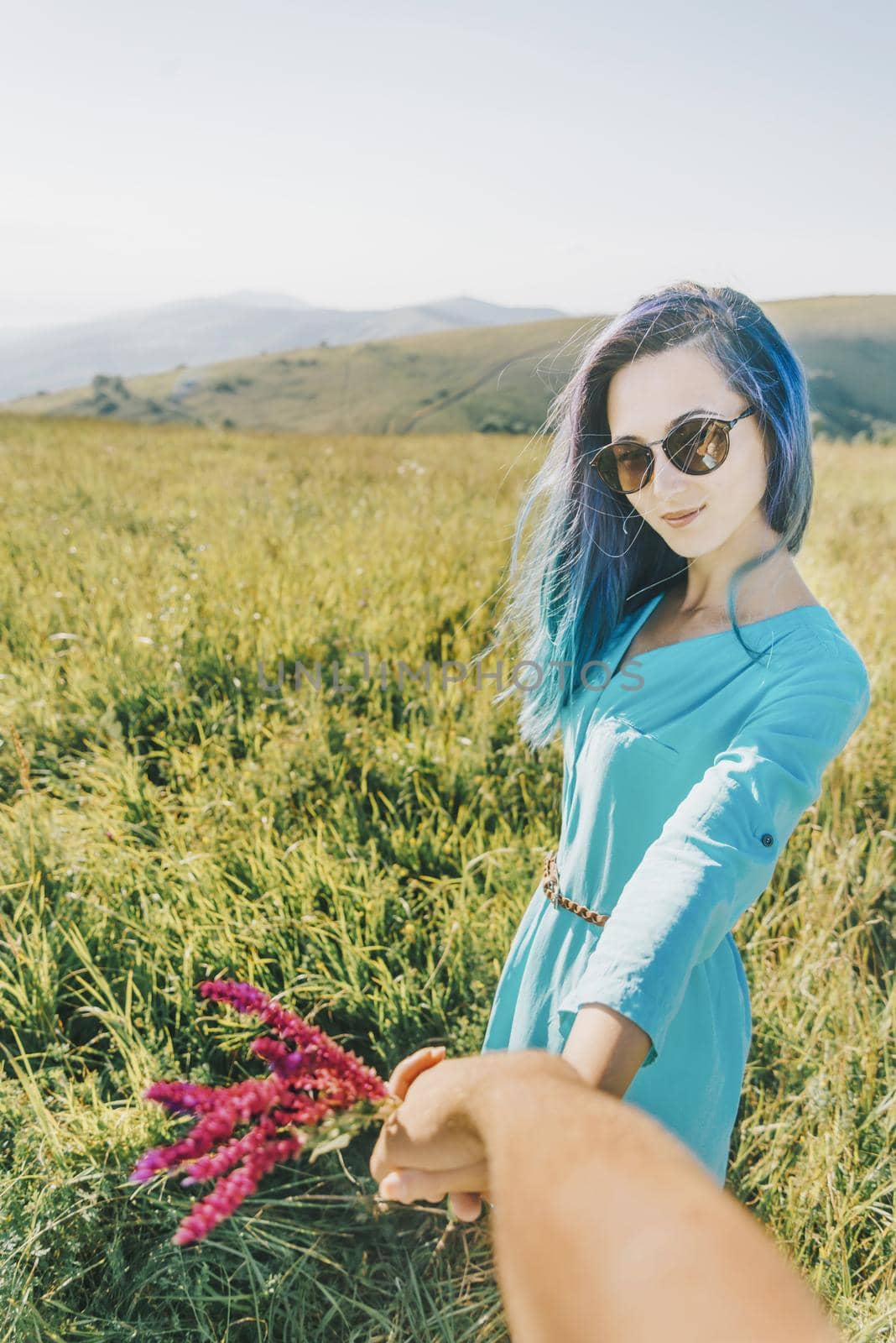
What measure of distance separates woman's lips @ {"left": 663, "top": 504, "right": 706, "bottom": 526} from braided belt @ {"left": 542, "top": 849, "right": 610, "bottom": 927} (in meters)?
0.64

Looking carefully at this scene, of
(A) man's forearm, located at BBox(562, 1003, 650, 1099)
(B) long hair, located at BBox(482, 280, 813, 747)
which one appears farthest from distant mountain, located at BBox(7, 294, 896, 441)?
(A) man's forearm, located at BBox(562, 1003, 650, 1099)

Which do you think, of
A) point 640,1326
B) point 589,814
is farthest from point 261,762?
point 640,1326

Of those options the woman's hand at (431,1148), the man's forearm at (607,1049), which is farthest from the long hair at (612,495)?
the woman's hand at (431,1148)

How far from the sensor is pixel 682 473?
1.21 metres

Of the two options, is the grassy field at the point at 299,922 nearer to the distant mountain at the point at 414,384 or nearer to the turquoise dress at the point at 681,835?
the turquoise dress at the point at 681,835

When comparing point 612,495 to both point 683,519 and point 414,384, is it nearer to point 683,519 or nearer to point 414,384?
point 683,519

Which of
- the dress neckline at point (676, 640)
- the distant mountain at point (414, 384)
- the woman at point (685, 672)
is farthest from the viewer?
the distant mountain at point (414, 384)

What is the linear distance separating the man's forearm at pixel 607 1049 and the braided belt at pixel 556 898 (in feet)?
1.68

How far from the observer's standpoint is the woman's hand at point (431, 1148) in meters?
0.68

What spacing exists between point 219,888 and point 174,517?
372cm

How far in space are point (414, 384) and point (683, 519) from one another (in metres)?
39.2

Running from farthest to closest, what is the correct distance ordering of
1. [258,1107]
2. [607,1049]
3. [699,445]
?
[699,445]
[607,1049]
[258,1107]

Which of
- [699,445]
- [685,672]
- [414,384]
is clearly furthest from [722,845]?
[414,384]

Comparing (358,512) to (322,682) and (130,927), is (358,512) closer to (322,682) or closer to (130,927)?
(322,682)
